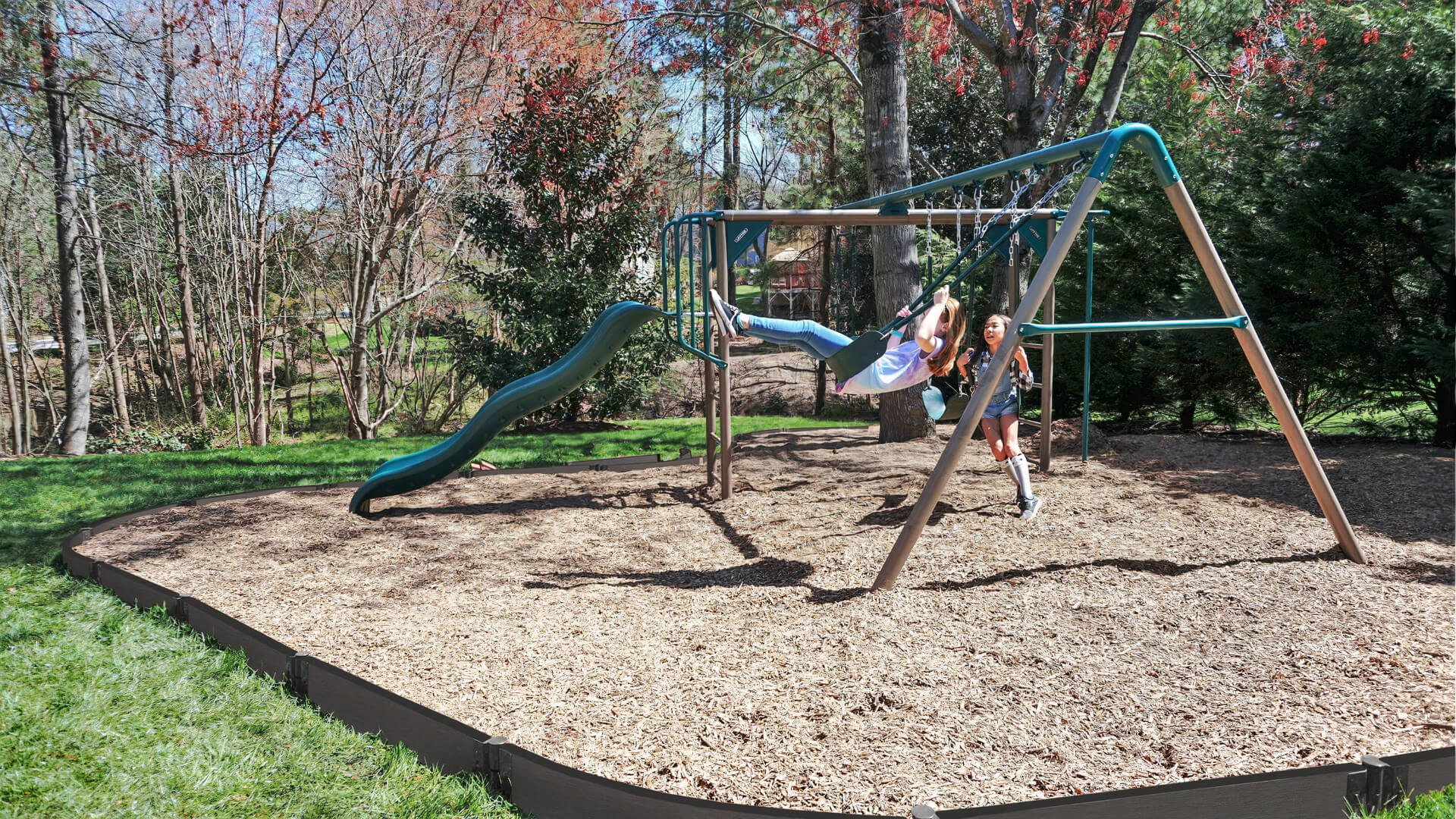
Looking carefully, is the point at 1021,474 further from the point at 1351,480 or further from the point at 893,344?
the point at 1351,480

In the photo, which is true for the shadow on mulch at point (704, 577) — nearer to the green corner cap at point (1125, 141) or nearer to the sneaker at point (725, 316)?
the sneaker at point (725, 316)

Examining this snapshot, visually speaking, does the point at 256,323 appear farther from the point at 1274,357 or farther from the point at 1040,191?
the point at 1274,357

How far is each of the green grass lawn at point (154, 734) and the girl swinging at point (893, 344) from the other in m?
3.24

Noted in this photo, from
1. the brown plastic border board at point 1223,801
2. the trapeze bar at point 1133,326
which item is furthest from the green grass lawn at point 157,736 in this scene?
the trapeze bar at point 1133,326

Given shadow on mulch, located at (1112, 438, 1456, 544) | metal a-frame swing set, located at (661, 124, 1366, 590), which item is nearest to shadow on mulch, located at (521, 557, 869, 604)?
metal a-frame swing set, located at (661, 124, 1366, 590)

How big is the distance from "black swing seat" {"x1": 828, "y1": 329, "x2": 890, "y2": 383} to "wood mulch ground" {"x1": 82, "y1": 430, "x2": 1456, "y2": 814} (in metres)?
0.99

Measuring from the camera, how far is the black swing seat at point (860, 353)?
16.9 feet

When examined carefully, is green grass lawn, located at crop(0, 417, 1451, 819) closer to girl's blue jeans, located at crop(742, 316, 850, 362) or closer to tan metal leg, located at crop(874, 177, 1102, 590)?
tan metal leg, located at crop(874, 177, 1102, 590)

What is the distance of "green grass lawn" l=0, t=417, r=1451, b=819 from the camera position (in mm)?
2611

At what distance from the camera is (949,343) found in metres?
5.17

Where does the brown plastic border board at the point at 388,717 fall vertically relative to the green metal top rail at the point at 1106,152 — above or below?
below

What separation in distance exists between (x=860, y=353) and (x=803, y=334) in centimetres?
40

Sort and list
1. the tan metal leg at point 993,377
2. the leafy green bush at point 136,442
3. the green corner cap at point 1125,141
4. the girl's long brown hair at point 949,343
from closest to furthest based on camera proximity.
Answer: the tan metal leg at point 993,377, the green corner cap at point 1125,141, the girl's long brown hair at point 949,343, the leafy green bush at point 136,442

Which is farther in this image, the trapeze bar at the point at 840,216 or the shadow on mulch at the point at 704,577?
the trapeze bar at the point at 840,216
